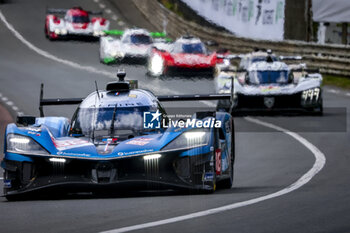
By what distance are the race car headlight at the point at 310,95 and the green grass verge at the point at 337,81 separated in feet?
25.9

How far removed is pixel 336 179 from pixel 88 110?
3172 mm

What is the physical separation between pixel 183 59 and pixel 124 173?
21807 mm

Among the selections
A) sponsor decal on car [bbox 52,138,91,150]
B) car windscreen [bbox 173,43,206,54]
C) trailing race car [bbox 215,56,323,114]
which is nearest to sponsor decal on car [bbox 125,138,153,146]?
sponsor decal on car [bbox 52,138,91,150]

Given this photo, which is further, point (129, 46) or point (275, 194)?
point (129, 46)

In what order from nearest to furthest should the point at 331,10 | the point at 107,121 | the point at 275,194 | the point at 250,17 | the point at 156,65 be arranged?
the point at 275,194 → the point at 107,121 → the point at 156,65 → the point at 331,10 → the point at 250,17

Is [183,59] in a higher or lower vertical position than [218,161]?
higher

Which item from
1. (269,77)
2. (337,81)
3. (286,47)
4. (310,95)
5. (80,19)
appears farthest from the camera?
(80,19)

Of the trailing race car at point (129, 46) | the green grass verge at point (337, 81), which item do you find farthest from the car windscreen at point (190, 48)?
the green grass verge at point (337, 81)

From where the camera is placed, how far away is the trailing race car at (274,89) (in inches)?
923

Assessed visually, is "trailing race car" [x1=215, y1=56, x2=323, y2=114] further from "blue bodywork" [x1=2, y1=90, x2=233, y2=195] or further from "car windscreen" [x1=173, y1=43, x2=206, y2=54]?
"blue bodywork" [x1=2, y1=90, x2=233, y2=195]

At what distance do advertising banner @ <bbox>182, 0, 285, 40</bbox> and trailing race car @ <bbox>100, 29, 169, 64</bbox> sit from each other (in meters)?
3.76

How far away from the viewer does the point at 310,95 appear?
76.8ft

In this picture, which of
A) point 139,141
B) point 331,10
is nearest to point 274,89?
point 139,141

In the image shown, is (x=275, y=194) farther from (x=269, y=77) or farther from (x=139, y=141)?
(x=269, y=77)
